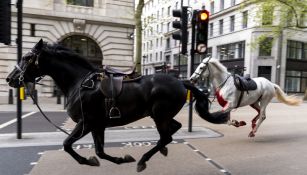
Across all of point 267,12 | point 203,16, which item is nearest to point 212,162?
point 203,16

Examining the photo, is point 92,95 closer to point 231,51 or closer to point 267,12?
point 267,12

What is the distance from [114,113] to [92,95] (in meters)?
0.44

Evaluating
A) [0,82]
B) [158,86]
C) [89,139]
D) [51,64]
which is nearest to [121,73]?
[158,86]

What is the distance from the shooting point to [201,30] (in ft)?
26.2

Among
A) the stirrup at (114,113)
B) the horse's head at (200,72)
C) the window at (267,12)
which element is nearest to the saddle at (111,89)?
the stirrup at (114,113)

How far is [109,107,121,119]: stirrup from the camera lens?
4246 millimetres

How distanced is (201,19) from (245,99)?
8.52ft

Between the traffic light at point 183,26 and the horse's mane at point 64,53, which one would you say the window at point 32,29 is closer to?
the traffic light at point 183,26

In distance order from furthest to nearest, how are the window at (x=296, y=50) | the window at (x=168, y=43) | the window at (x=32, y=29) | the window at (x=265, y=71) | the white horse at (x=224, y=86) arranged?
the window at (x=168, y=43) < the window at (x=296, y=50) < the window at (x=265, y=71) < the window at (x=32, y=29) < the white horse at (x=224, y=86)

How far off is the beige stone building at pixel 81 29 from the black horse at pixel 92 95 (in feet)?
60.2

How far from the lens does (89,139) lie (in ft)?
24.5

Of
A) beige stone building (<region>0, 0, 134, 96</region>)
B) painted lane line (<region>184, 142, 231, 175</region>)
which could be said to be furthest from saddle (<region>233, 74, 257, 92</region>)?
beige stone building (<region>0, 0, 134, 96</region>)

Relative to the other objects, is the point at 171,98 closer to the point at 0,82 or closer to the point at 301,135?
the point at 301,135

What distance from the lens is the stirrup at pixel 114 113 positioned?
13.9 feet
